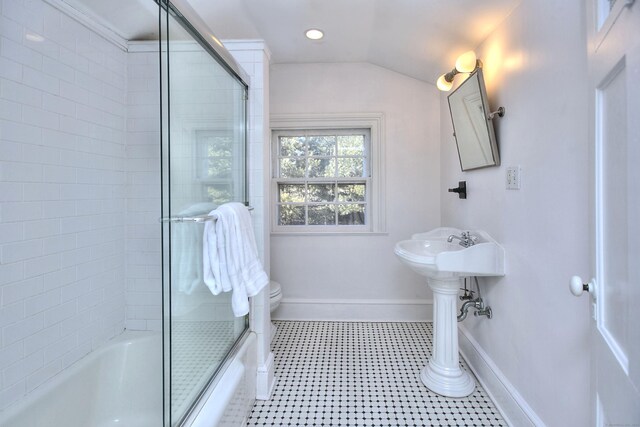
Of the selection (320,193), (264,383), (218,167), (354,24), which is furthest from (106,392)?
(354,24)

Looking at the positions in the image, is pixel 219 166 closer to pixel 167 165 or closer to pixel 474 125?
pixel 167 165

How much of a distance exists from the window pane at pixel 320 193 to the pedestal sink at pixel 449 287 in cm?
111

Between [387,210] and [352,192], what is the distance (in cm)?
36

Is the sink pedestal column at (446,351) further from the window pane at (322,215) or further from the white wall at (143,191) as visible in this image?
the white wall at (143,191)

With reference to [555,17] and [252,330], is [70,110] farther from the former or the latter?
[555,17]

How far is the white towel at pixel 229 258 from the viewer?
1285mm

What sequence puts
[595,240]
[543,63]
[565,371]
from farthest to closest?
[543,63] < [565,371] < [595,240]

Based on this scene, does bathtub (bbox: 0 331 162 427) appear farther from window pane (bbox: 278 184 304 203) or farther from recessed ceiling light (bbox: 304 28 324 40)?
recessed ceiling light (bbox: 304 28 324 40)

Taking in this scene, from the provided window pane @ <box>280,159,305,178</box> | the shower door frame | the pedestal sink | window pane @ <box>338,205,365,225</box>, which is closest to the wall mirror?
the pedestal sink

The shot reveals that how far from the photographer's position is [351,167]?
2838mm

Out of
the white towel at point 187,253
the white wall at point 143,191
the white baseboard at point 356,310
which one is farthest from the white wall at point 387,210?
the white towel at point 187,253

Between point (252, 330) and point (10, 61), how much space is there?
1.64 meters

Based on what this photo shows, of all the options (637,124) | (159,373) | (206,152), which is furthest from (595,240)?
(159,373)

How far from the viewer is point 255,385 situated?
1729 millimetres
